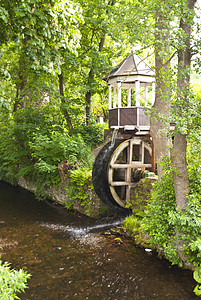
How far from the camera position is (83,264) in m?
5.65

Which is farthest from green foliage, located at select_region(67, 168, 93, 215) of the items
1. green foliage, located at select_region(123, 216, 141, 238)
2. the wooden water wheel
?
green foliage, located at select_region(123, 216, 141, 238)

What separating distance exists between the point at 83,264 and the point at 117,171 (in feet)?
18.0

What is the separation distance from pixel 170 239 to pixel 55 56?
14.6ft

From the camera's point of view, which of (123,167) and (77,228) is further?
(123,167)

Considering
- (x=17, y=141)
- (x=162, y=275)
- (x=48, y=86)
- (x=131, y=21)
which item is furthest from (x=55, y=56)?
(x=17, y=141)

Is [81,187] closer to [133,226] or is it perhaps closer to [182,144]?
[133,226]

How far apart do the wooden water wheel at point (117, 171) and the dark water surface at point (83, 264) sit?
126 cm

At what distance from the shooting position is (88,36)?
1387cm

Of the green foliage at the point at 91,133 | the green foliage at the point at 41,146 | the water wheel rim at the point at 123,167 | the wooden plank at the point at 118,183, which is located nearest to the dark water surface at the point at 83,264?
the water wheel rim at the point at 123,167

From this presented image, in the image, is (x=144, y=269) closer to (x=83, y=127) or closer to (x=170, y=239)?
(x=170, y=239)

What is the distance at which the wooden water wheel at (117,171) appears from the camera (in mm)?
9359

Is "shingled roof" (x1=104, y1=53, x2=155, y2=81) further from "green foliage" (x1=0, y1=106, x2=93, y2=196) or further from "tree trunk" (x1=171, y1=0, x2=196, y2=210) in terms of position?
"tree trunk" (x1=171, y1=0, x2=196, y2=210)

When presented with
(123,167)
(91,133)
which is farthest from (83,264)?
(91,133)

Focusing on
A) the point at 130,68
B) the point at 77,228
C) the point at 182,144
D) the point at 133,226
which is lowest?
the point at 77,228
